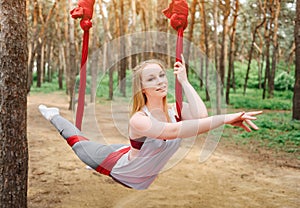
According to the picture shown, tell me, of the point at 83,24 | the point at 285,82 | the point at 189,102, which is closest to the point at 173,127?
the point at 189,102

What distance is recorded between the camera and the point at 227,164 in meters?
5.00

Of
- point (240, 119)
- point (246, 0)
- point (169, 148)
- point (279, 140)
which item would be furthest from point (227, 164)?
point (246, 0)

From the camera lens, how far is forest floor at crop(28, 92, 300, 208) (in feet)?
11.5

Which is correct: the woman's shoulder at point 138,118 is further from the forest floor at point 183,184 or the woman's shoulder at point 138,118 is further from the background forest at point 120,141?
the forest floor at point 183,184

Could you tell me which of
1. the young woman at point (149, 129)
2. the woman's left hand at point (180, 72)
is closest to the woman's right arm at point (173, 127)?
the young woman at point (149, 129)

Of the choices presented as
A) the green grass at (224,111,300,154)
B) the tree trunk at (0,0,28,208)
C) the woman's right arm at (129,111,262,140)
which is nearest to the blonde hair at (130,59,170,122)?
the woman's right arm at (129,111,262,140)

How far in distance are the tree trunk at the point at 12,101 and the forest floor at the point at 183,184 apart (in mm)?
642

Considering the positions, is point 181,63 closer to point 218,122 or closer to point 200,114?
point 200,114

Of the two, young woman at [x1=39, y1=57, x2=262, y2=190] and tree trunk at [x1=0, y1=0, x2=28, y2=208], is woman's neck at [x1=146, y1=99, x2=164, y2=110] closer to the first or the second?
young woman at [x1=39, y1=57, x2=262, y2=190]

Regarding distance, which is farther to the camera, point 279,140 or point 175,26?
point 279,140

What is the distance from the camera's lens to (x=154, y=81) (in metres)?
1.84

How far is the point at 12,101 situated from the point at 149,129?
3.95 ft

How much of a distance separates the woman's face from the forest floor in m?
0.52

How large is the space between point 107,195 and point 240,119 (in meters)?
2.45
